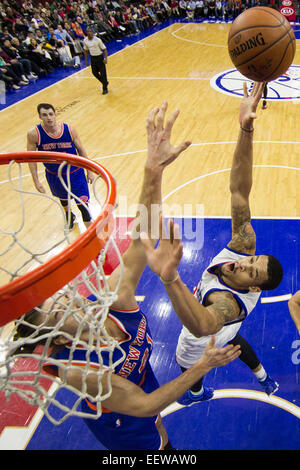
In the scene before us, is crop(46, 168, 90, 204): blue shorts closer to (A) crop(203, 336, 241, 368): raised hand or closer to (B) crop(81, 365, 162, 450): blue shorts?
(B) crop(81, 365, 162, 450): blue shorts

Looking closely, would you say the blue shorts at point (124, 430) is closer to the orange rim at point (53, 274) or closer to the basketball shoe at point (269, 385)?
the orange rim at point (53, 274)

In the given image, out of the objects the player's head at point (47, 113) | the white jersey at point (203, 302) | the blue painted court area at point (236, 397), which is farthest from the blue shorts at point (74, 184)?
the white jersey at point (203, 302)

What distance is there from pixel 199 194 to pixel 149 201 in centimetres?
402

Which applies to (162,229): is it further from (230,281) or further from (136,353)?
(230,281)

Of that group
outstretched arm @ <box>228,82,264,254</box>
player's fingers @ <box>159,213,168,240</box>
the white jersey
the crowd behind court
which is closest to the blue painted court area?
the white jersey

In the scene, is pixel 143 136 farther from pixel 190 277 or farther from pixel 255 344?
pixel 255 344

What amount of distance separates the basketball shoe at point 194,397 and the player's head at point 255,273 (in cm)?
121

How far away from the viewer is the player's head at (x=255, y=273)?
232 centimetres

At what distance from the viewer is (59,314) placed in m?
1.80

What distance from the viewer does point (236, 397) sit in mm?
3178

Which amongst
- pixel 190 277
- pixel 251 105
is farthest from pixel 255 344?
pixel 251 105

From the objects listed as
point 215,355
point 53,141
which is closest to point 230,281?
point 215,355

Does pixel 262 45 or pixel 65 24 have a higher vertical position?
pixel 262 45
